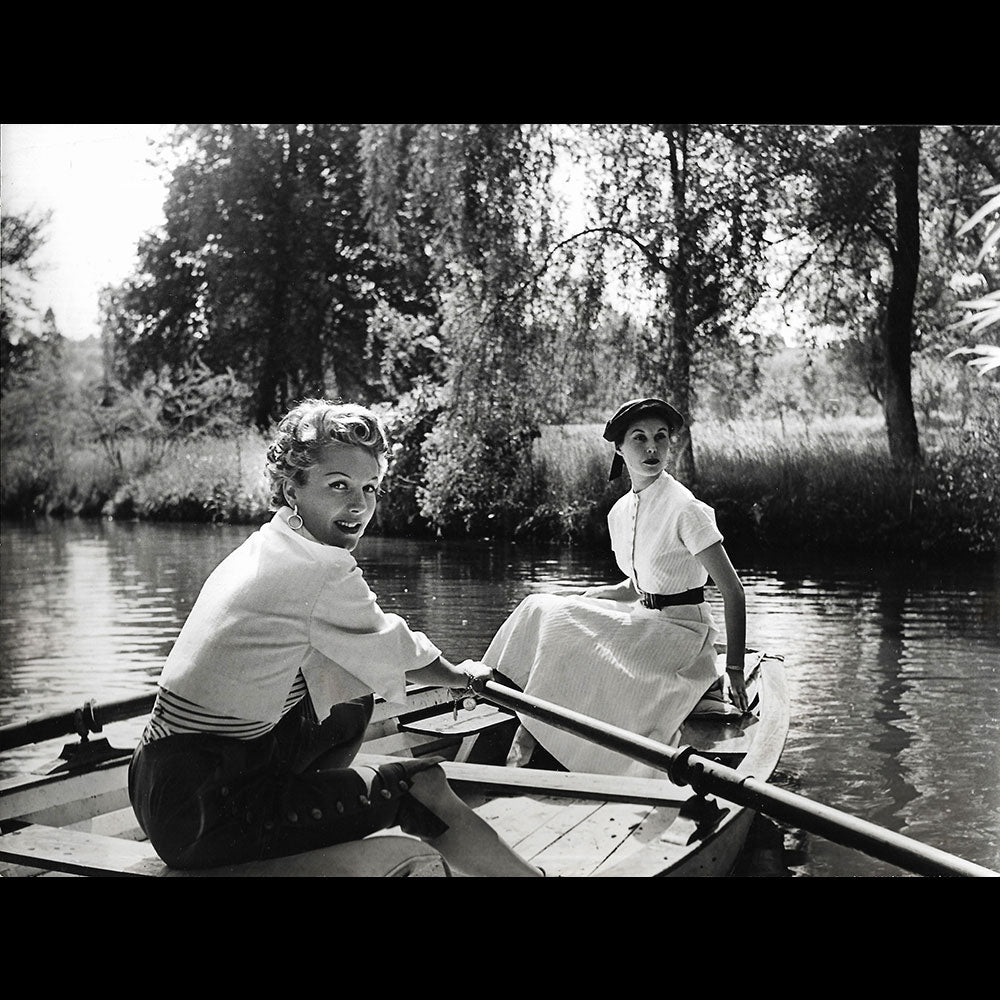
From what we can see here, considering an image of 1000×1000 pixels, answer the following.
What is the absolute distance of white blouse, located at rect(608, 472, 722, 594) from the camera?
282cm

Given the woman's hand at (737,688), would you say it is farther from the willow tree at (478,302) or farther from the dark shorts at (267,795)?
the dark shorts at (267,795)

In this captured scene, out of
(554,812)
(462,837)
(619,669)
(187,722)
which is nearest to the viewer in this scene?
(187,722)

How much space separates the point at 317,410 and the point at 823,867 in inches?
66.7

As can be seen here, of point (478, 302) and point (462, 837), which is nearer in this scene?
point (462, 837)

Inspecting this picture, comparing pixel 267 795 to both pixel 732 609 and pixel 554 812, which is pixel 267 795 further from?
pixel 732 609

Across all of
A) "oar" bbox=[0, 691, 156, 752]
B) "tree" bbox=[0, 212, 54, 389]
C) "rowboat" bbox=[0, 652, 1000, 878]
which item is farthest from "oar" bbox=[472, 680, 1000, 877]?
"tree" bbox=[0, 212, 54, 389]

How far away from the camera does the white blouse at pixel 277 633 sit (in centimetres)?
166

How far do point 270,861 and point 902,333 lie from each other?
6.96 ft

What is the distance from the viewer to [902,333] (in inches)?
115

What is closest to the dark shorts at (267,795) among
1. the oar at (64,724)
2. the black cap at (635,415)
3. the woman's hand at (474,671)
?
the woman's hand at (474,671)

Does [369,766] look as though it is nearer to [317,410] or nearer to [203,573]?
[317,410]

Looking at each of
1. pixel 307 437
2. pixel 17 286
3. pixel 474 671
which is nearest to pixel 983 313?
pixel 474 671

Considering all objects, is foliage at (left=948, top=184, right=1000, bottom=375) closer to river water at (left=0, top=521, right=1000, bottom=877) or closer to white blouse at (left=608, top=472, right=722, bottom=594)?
river water at (left=0, top=521, right=1000, bottom=877)

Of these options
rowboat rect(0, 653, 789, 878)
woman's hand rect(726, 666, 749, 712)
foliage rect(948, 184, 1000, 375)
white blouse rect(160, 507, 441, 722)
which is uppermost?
foliage rect(948, 184, 1000, 375)
